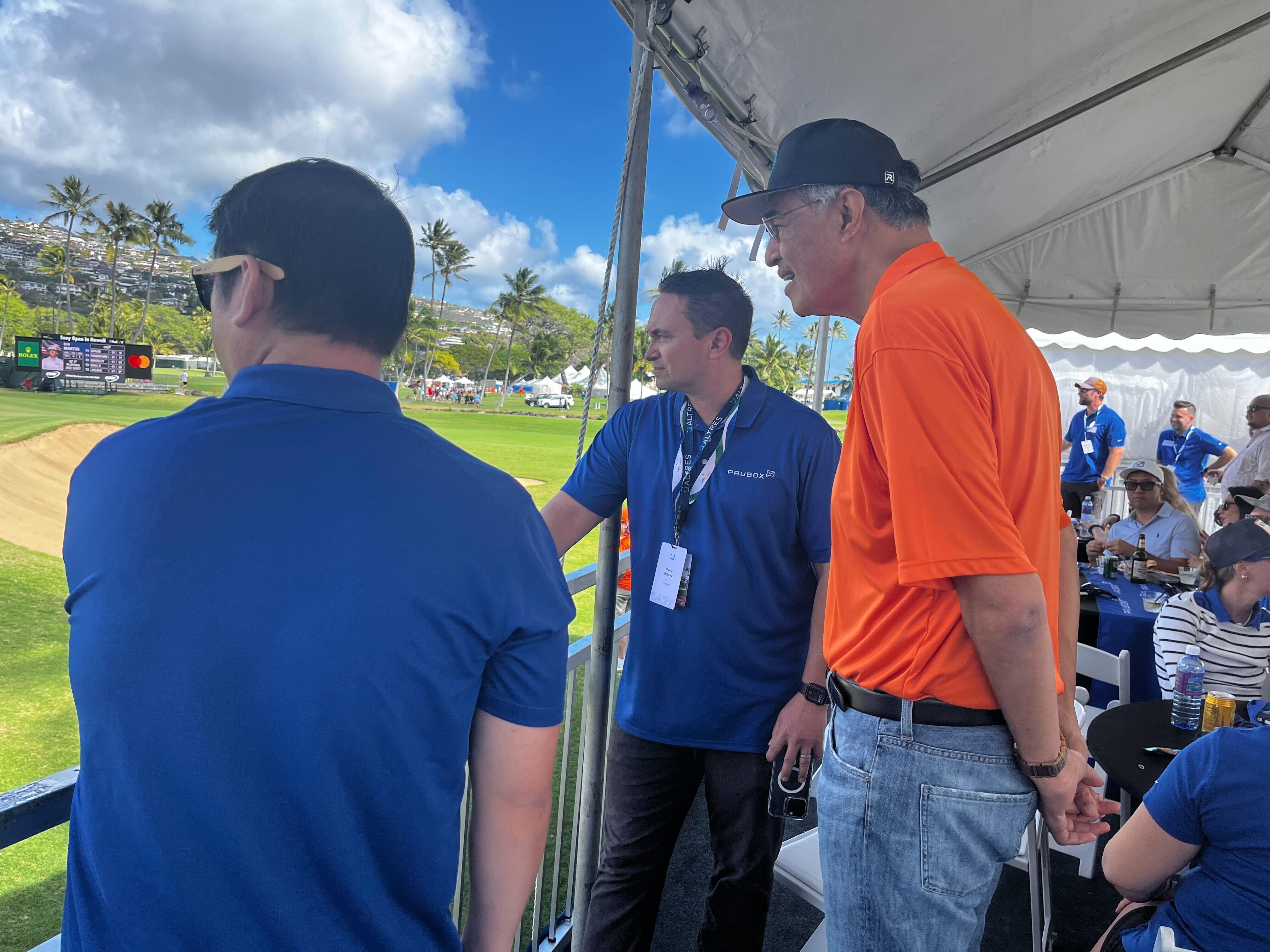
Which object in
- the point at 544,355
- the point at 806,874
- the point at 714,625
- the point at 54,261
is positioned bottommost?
the point at 806,874

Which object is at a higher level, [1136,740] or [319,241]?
[319,241]

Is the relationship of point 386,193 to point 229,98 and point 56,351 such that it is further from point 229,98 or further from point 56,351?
point 56,351

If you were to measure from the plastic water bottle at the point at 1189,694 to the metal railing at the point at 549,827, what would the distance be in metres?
1.59

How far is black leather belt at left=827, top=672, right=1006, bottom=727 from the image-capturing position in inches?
37.6

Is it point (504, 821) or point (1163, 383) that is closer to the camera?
point (504, 821)

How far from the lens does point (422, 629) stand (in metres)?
0.58

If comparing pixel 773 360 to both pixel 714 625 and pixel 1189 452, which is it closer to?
pixel 1189 452

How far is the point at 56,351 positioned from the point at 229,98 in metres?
11.1

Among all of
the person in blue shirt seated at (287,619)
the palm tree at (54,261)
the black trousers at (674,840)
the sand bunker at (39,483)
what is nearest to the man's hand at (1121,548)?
the black trousers at (674,840)

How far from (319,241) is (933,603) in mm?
828

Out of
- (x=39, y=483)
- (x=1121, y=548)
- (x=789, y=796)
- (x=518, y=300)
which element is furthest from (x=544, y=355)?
(x=789, y=796)

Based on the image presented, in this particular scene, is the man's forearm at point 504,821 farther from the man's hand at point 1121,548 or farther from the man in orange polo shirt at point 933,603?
the man's hand at point 1121,548

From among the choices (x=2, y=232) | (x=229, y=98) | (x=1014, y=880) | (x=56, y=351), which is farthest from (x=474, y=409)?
(x=1014, y=880)

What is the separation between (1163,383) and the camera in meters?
10.4
